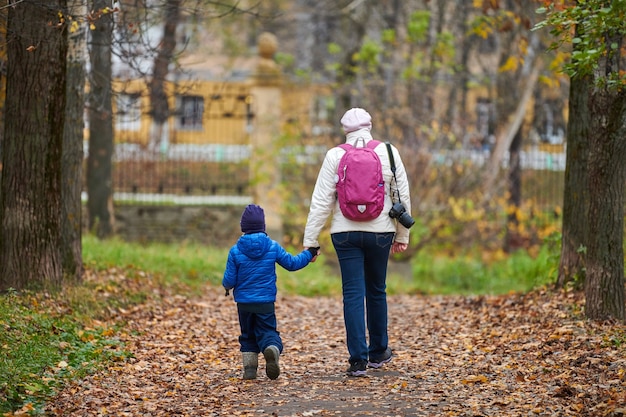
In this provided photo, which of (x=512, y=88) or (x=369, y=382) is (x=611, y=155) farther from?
(x=512, y=88)

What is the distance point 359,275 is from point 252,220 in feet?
3.04

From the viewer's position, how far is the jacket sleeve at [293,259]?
23.9 ft

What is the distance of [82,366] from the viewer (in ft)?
25.4

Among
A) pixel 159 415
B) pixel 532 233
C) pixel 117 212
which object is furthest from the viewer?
pixel 532 233

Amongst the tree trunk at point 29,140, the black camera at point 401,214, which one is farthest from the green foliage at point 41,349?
the black camera at point 401,214

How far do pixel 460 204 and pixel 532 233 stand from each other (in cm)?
235

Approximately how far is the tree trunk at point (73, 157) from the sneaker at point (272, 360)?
366 cm

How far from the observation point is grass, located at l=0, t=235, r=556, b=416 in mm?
7258

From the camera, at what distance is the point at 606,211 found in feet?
28.4

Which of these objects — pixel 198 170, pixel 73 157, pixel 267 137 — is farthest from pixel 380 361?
pixel 198 170

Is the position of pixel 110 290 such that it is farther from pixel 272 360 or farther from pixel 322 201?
pixel 322 201

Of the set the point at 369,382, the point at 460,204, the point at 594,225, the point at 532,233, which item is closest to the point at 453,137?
the point at 460,204

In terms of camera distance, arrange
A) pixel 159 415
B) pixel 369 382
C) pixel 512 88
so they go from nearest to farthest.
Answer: pixel 159 415 → pixel 369 382 → pixel 512 88

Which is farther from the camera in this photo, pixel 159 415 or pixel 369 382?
pixel 369 382
